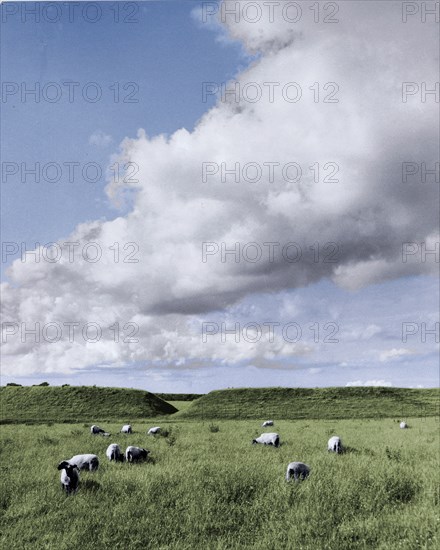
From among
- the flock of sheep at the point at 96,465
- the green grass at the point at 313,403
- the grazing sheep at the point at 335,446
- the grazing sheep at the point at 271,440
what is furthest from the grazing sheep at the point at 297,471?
the green grass at the point at 313,403

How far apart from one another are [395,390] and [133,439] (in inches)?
2092

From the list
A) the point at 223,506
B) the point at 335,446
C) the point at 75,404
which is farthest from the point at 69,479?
the point at 75,404

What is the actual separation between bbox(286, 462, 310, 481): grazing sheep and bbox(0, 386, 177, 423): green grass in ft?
126

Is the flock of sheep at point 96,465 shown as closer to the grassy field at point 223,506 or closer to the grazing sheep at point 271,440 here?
the grazing sheep at point 271,440

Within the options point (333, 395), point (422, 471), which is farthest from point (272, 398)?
point (422, 471)

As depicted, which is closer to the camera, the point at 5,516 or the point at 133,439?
the point at 5,516

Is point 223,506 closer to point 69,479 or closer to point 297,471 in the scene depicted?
point 297,471

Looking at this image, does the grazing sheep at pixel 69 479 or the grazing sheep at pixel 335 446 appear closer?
the grazing sheep at pixel 69 479

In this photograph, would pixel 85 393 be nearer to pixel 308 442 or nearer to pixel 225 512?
pixel 308 442

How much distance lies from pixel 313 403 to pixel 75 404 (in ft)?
107

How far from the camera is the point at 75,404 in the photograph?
54.3 meters

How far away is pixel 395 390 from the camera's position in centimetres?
6475

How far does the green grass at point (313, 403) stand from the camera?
51.4 metres

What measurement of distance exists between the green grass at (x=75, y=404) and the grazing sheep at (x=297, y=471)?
38.4 m
